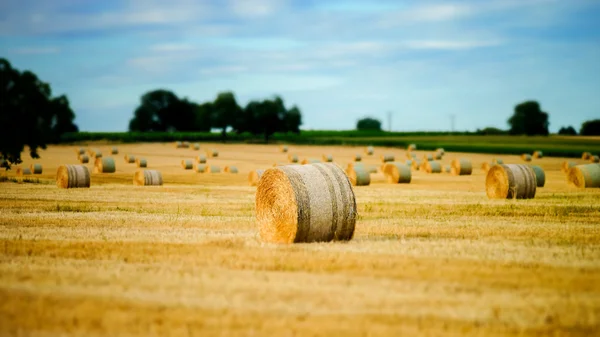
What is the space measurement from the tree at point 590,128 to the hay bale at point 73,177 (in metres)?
84.2

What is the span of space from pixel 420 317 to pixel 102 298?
11.0 ft

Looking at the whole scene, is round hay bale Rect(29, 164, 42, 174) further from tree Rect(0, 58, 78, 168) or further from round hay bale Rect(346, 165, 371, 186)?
round hay bale Rect(346, 165, 371, 186)

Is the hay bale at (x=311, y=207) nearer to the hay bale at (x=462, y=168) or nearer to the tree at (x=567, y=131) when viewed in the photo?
the hay bale at (x=462, y=168)

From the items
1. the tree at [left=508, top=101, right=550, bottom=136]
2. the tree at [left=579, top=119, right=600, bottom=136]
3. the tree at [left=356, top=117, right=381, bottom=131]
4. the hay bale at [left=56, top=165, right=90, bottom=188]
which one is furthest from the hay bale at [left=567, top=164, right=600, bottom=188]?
the tree at [left=356, top=117, right=381, bottom=131]

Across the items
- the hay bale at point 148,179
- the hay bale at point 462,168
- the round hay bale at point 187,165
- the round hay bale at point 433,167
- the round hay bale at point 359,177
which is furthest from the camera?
the round hay bale at point 187,165

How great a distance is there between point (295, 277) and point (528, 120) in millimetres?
111449

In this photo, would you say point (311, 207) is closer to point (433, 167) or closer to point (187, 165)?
point (433, 167)

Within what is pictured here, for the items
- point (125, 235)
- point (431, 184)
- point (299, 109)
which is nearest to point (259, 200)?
point (125, 235)

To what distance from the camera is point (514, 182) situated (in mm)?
22625

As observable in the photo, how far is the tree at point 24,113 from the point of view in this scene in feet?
84.6

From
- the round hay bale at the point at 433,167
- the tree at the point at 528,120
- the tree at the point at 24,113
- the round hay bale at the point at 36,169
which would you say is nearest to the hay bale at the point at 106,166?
the round hay bale at the point at 36,169

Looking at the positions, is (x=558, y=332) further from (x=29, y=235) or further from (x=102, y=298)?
(x=29, y=235)

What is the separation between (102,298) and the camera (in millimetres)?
8164

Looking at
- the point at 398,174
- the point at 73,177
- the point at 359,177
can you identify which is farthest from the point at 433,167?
the point at 73,177
